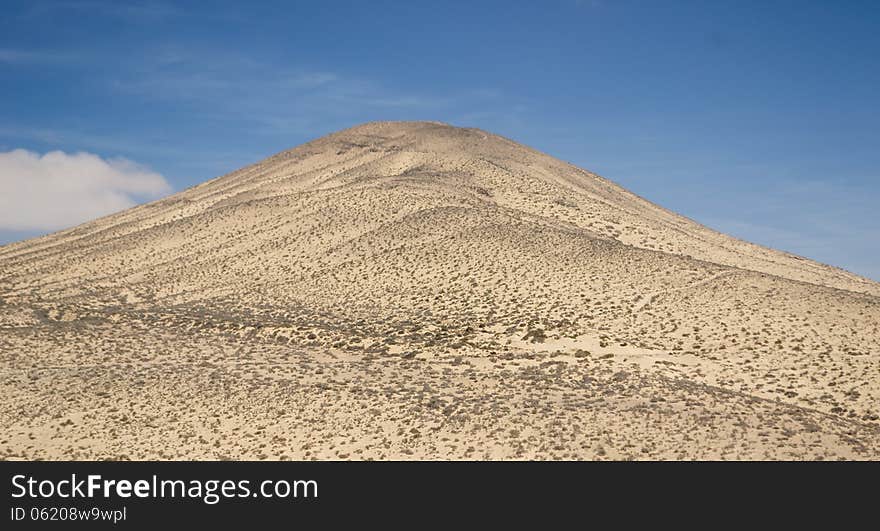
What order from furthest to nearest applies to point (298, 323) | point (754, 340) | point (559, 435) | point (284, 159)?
point (284, 159)
point (298, 323)
point (754, 340)
point (559, 435)

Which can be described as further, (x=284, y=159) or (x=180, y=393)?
(x=284, y=159)

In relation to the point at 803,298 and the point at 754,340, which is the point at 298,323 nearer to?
the point at 754,340

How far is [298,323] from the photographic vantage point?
37531mm

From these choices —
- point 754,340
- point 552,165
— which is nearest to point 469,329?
point 754,340

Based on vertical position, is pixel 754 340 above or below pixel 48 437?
above

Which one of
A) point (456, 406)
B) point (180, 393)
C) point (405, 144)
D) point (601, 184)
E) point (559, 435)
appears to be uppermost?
point (405, 144)

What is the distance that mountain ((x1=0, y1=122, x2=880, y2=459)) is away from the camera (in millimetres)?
23156

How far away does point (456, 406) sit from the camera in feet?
82.8

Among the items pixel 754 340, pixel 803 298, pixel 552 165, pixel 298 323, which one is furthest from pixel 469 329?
pixel 552 165

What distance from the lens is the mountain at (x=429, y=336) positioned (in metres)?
23.2

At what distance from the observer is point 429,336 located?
113 ft

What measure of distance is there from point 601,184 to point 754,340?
48.0m

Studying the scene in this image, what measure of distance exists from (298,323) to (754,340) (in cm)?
2129
